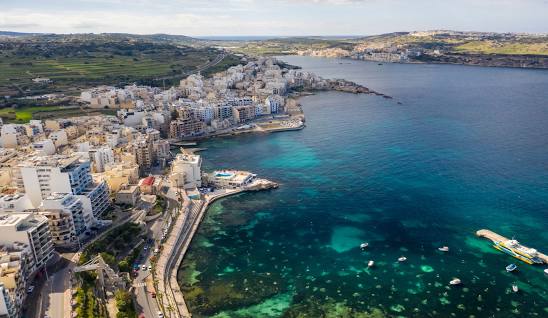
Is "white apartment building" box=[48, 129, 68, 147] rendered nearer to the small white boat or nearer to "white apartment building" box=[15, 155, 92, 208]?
"white apartment building" box=[15, 155, 92, 208]

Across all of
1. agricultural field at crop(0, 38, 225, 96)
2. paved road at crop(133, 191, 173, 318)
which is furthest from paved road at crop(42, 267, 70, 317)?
agricultural field at crop(0, 38, 225, 96)

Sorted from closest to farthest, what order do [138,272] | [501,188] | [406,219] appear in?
[138,272] → [406,219] → [501,188]

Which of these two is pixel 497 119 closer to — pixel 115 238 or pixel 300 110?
pixel 300 110

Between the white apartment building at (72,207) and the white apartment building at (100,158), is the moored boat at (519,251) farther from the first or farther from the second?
the white apartment building at (100,158)

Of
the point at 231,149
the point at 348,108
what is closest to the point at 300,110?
the point at 348,108

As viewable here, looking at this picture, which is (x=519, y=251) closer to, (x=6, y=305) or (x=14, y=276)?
(x=6, y=305)

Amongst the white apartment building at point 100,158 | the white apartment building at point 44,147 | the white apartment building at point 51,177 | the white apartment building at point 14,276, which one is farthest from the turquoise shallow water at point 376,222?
the white apartment building at point 44,147
